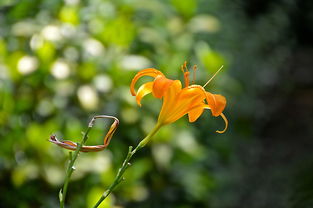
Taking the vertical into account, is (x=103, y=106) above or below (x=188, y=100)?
below

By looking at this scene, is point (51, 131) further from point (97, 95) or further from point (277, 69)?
point (277, 69)

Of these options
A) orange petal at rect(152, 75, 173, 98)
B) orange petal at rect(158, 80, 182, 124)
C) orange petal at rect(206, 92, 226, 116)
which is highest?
orange petal at rect(152, 75, 173, 98)

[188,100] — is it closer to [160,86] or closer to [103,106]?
[160,86]

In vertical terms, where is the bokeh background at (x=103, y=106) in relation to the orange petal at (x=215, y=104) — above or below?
below

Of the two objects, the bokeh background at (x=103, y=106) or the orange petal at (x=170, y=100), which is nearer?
the orange petal at (x=170, y=100)

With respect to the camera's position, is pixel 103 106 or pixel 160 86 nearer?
pixel 160 86

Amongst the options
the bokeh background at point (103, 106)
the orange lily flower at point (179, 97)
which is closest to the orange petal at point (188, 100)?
the orange lily flower at point (179, 97)

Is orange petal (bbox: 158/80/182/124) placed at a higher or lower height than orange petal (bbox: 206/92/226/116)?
lower

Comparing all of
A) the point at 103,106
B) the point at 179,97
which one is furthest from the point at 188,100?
the point at 103,106

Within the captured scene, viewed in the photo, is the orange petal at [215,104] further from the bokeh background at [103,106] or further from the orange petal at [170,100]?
the bokeh background at [103,106]

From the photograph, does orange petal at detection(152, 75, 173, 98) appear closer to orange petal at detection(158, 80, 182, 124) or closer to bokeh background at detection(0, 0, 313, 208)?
orange petal at detection(158, 80, 182, 124)

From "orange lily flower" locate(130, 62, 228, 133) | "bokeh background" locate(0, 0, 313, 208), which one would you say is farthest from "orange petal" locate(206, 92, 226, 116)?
"bokeh background" locate(0, 0, 313, 208)
